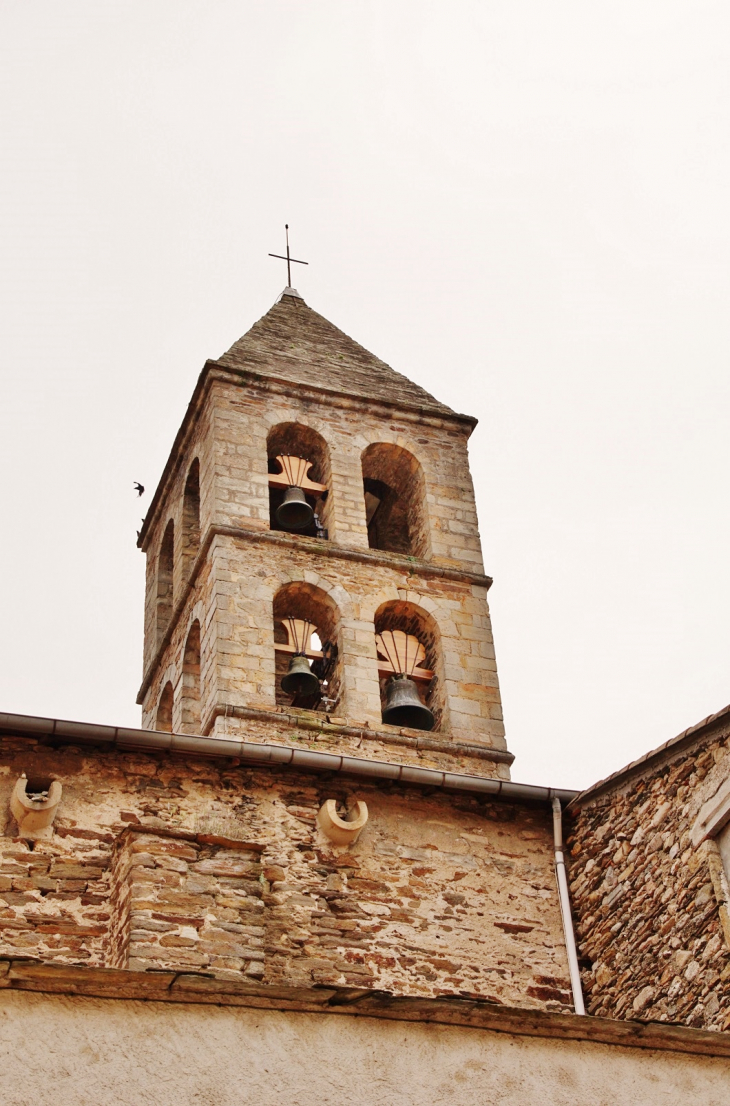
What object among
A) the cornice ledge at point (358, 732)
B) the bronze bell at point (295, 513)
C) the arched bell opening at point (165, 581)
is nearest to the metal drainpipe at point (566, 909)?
the cornice ledge at point (358, 732)

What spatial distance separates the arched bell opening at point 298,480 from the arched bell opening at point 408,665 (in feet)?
3.99

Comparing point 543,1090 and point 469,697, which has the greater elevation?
point 469,697

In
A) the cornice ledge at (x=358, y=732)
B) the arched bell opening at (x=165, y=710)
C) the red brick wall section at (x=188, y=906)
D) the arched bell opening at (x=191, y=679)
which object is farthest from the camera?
the arched bell opening at (x=165, y=710)

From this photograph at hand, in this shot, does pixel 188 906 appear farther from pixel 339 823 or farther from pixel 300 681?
pixel 300 681

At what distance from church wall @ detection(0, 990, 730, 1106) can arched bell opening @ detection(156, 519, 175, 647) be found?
1077 cm

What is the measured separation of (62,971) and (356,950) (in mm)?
3907

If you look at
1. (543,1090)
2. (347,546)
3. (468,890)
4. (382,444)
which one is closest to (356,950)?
(468,890)

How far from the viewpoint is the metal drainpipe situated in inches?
374

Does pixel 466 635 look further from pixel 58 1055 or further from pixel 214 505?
pixel 58 1055

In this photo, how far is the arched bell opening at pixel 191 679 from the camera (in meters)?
14.8

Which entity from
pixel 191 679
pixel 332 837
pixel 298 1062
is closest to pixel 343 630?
pixel 191 679

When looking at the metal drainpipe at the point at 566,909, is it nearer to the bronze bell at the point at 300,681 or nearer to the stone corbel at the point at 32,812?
the stone corbel at the point at 32,812

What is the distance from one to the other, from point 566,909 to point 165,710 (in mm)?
6754

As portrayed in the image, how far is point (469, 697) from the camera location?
14414mm
